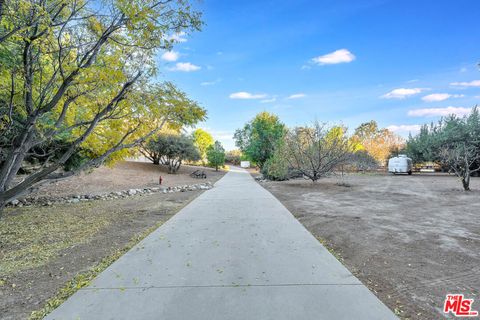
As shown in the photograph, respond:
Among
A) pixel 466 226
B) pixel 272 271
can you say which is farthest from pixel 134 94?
pixel 466 226

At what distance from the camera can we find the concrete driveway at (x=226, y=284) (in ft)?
8.46

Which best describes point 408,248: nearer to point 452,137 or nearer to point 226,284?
point 226,284

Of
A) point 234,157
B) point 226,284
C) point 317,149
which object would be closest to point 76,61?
point 226,284

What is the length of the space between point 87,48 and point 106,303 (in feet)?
18.0

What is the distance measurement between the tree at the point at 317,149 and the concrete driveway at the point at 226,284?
11.4m

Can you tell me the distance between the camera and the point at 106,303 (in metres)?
2.77

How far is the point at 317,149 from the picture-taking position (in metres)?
16.0

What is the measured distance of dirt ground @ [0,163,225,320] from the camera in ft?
10.5

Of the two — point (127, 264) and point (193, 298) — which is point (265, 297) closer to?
point (193, 298)

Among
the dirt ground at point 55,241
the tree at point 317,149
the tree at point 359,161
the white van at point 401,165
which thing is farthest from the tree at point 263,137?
the dirt ground at point 55,241

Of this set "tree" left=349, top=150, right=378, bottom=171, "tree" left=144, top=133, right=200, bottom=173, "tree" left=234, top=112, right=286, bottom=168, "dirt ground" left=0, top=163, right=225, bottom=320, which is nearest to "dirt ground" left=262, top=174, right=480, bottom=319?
"dirt ground" left=0, top=163, right=225, bottom=320

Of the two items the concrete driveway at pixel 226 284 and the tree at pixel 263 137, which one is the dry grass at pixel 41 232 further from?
the tree at pixel 263 137

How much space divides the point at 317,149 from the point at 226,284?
1408 cm

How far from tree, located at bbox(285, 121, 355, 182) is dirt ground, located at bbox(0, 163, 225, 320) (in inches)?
372
